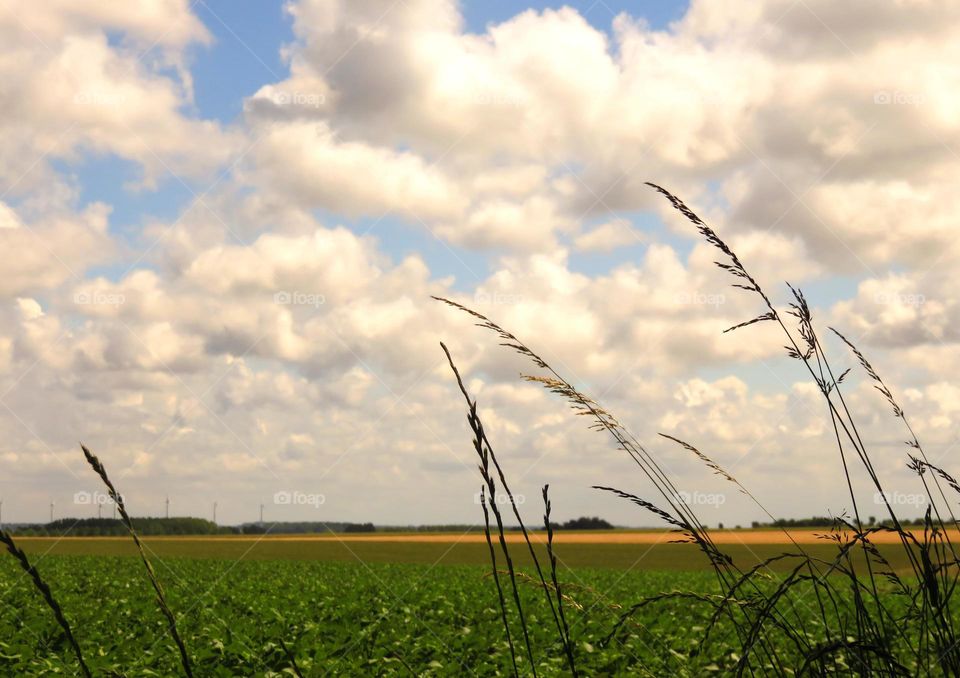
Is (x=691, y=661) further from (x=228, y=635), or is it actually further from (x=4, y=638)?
(x=4, y=638)

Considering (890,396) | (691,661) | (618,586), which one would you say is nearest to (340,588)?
(618,586)

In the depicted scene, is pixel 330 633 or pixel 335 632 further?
pixel 330 633

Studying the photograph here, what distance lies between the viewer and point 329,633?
13.1 metres

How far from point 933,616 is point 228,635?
11.0m

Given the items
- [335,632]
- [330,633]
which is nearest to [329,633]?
[330,633]

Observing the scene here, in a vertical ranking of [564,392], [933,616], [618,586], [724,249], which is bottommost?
[618,586]

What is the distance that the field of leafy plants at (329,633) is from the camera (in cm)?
934

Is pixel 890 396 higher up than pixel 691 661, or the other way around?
pixel 890 396

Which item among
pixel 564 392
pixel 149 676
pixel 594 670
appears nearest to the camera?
pixel 564 392

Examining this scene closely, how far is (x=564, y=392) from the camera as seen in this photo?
8.05ft

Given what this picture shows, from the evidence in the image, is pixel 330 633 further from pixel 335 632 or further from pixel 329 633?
pixel 335 632

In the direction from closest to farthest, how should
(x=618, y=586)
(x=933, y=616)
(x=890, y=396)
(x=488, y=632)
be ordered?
1. (x=933, y=616)
2. (x=890, y=396)
3. (x=488, y=632)
4. (x=618, y=586)

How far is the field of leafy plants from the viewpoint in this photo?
9336 mm

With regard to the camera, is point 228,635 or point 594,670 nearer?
point 594,670
